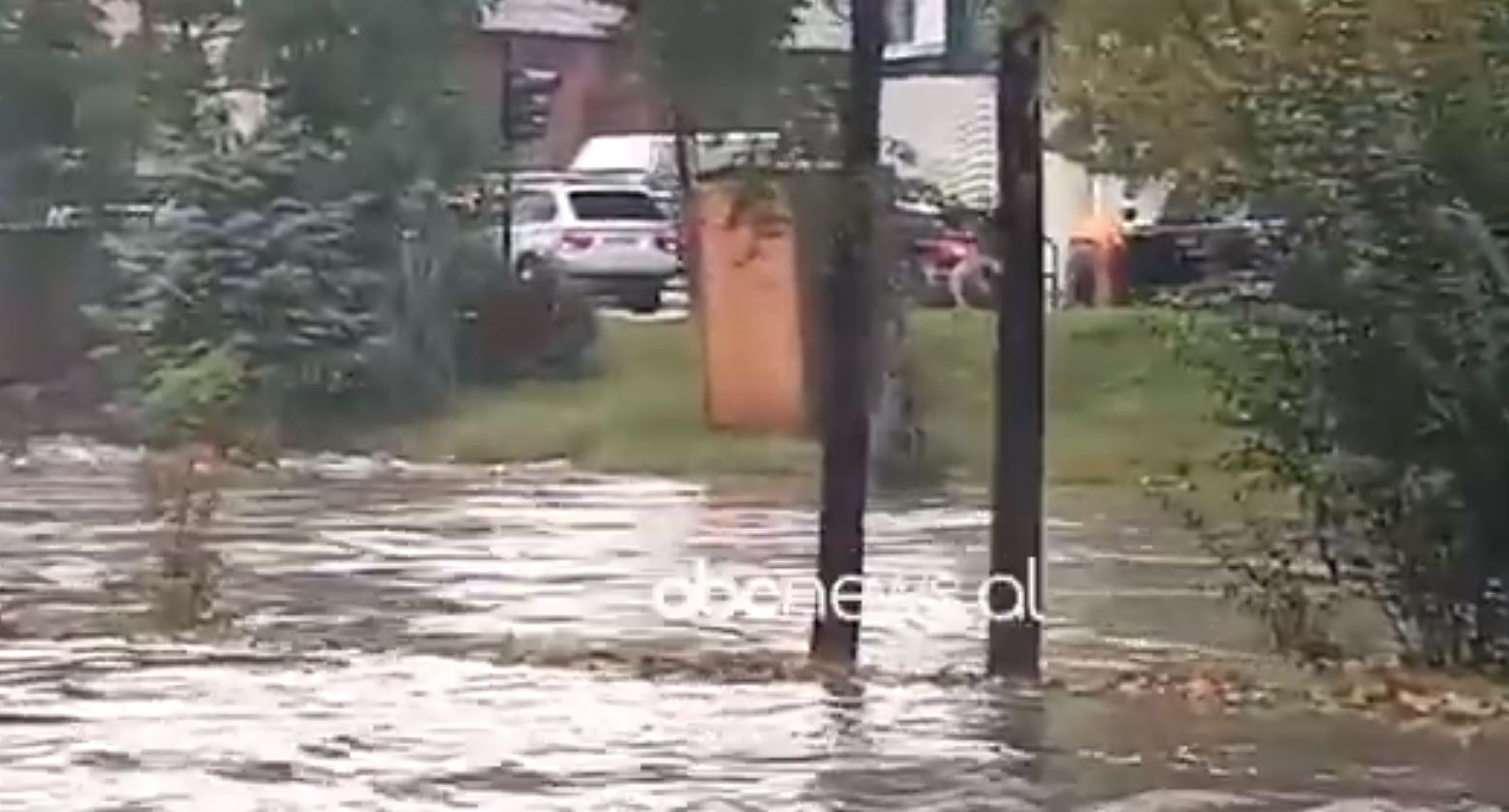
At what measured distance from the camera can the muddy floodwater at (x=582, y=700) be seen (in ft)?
32.9

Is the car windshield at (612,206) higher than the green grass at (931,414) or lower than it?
higher

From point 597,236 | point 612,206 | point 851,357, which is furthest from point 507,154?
point 851,357

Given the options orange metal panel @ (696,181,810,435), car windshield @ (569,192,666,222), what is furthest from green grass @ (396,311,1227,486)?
car windshield @ (569,192,666,222)

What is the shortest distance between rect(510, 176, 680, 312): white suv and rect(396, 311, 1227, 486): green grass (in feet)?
4.21

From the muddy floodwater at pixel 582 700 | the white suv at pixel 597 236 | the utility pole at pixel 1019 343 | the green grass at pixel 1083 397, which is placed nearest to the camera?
the muddy floodwater at pixel 582 700

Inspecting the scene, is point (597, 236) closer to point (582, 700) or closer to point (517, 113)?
point (517, 113)

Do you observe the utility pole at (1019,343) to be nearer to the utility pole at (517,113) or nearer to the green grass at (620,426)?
the green grass at (620,426)

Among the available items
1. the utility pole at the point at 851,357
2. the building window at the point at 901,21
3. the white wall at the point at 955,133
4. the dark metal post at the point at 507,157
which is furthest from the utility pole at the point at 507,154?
the building window at the point at 901,21

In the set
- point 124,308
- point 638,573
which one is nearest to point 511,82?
point 124,308

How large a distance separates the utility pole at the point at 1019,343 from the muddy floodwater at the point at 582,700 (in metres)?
0.67

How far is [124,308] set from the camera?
93.6ft

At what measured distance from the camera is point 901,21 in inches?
522

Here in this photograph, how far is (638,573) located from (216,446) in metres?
4.79

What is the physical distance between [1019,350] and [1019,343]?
24mm
